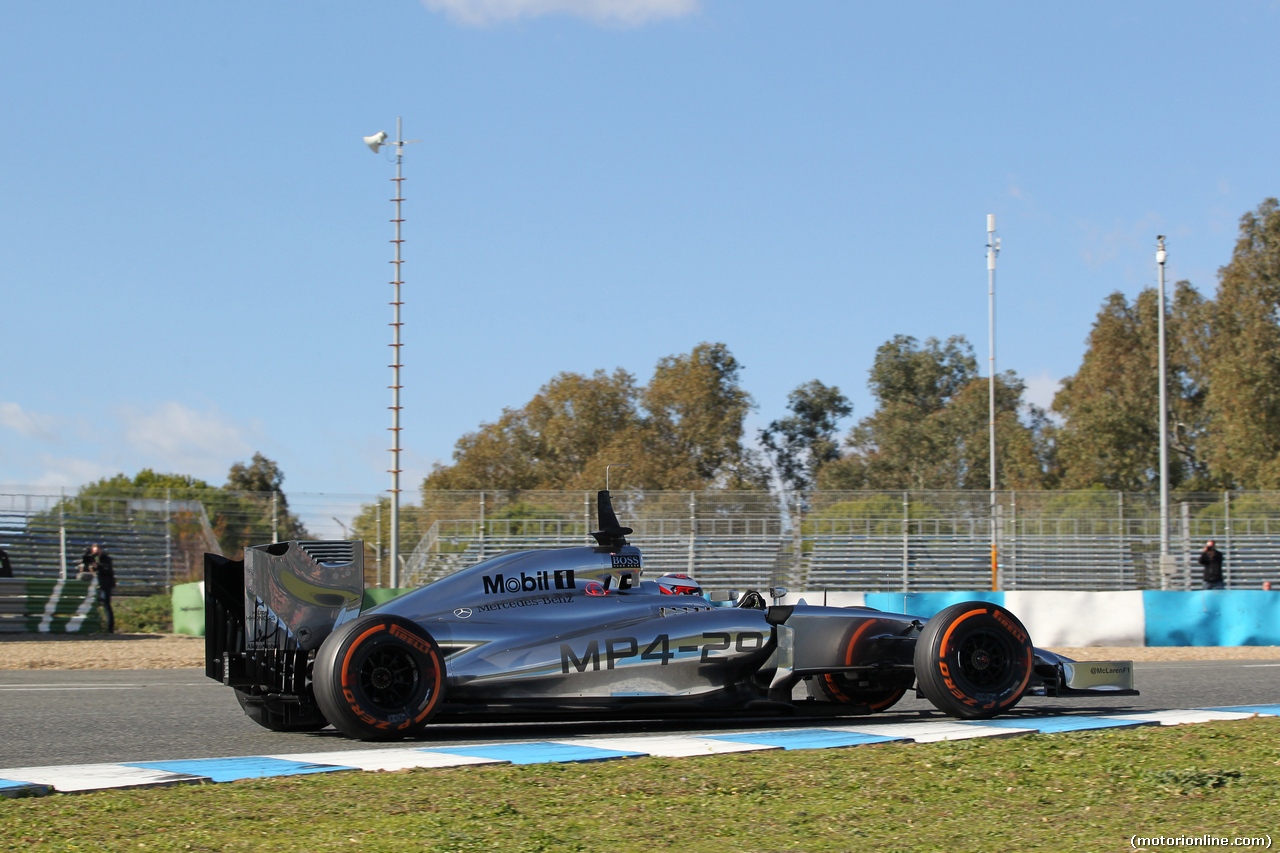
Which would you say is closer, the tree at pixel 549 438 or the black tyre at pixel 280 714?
the black tyre at pixel 280 714

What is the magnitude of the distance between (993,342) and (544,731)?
34.0m

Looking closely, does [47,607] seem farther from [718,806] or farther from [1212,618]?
[718,806]

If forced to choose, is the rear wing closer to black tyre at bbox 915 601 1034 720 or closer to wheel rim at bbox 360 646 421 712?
wheel rim at bbox 360 646 421 712

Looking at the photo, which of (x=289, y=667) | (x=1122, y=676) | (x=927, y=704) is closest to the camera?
(x=289, y=667)

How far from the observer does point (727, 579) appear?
28.1 metres

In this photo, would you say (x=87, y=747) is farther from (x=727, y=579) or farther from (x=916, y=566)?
(x=916, y=566)

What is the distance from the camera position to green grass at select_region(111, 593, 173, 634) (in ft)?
80.5

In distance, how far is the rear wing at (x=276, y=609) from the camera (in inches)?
314

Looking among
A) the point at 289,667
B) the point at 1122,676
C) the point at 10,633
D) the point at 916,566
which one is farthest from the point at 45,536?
the point at 1122,676

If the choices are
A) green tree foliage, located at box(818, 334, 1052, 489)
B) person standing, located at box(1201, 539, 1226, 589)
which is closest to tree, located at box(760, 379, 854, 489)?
green tree foliage, located at box(818, 334, 1052, 489)

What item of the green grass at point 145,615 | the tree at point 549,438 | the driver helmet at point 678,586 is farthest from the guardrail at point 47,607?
the tree at point 549,438

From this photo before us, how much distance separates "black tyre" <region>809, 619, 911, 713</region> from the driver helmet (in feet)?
3.12

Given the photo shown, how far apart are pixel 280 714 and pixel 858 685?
3.70 meters

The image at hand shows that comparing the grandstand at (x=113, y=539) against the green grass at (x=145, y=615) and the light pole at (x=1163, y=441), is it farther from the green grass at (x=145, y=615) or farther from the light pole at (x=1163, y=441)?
the light pole at (x=1163, y=441)
